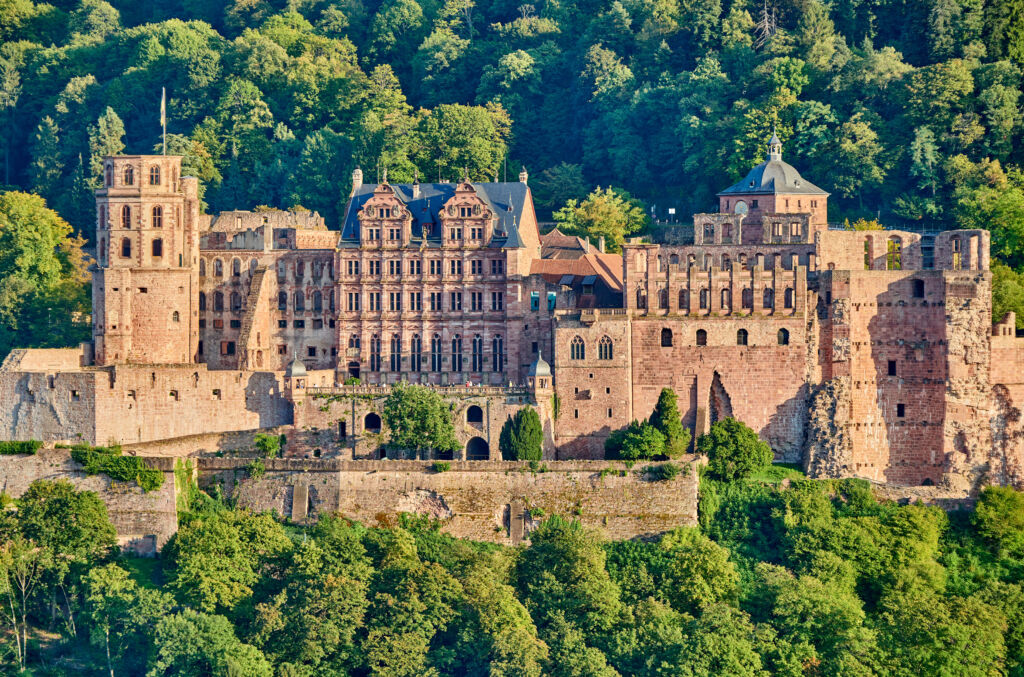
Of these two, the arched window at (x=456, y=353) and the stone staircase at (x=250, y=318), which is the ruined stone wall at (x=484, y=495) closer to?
the arched window at (x=456, y=353)

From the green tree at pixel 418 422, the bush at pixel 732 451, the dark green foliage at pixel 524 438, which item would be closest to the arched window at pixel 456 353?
the green tree at pixel 418 422

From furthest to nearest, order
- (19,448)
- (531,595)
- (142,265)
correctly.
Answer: (142,265) → (19,448) → (531,595)

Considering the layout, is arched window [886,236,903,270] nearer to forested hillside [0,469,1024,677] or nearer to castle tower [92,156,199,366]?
forested hillside [0,469,1024,677]

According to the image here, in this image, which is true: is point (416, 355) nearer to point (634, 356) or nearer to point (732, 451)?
point (634, 356)

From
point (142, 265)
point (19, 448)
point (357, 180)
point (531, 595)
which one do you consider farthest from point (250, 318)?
point (531, 595)

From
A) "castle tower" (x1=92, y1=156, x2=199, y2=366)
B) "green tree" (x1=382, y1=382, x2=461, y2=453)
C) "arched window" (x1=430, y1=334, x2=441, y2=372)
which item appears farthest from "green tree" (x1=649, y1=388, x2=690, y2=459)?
"castle tower" (x1=92, y1=156, x2=199, y2=366)

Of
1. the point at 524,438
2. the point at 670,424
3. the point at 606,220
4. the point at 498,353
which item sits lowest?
the point at 524,438

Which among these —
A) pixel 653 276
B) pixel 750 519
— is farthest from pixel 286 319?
pixel 750 519

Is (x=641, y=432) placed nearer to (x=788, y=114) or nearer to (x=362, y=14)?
(x=788, y=114)
